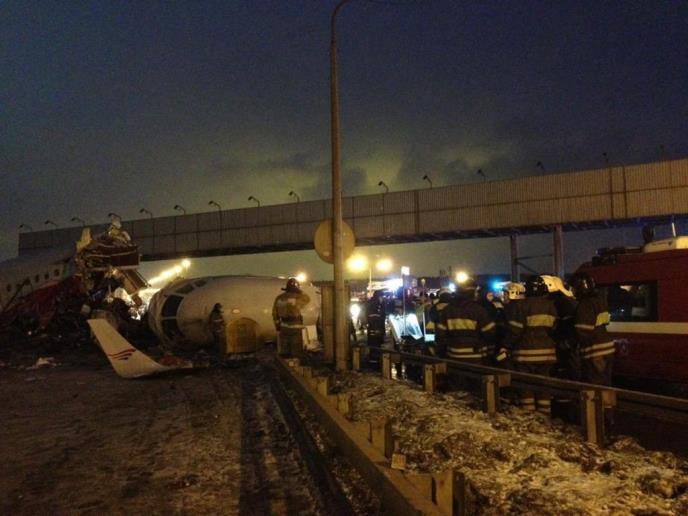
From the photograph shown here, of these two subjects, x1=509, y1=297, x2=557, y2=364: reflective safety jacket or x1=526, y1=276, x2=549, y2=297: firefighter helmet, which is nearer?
x1=509, y1=297, x2=557, y2=364: reflective safety jacket

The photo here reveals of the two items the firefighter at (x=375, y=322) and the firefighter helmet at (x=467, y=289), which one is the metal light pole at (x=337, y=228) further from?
the firefighter at (x=375, y=322)

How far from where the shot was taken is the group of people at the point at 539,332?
7461mm

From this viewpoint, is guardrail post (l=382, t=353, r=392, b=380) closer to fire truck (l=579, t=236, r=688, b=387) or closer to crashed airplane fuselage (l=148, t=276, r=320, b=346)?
fire truck (l=579, t=236, r=688, b=387)

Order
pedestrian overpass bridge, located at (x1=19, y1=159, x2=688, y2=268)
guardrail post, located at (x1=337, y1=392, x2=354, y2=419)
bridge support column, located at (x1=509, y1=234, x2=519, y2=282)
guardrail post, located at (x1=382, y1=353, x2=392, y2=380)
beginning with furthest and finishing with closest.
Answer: bridge support column, located at (x1=509, y1=234, x2=519, y2=282) → pedestrian overpass bridge, located at (x1=19, y1=159, x2=688, y2=268) → guardrail post, located at (x1=382, y1=353, x2=392, y2=380) → guardrail post, located at (x1=337, y1=392, x2=354, y2=419)

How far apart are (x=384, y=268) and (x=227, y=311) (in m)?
20.2

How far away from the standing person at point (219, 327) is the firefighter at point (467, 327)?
9.99m

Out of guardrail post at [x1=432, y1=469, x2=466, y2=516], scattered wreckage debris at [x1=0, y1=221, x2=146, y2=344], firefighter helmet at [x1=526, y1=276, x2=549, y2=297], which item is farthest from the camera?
scattered wreckage debris at [x1=0, y1=221, x2=146, y2=344]

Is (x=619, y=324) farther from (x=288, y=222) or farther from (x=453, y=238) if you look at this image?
(x=288, y=222)

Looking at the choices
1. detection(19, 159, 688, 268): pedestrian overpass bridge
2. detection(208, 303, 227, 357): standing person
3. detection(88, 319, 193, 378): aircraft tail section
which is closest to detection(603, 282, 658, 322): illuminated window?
detection(88, 319, 193, 378): aircraft tail section

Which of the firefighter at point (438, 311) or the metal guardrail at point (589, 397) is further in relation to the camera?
the firefighter at point (438, 311)

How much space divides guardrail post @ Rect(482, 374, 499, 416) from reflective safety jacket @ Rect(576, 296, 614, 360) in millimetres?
1177

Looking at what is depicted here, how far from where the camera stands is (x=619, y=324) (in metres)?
8.69

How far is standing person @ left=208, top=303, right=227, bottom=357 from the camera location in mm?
17781

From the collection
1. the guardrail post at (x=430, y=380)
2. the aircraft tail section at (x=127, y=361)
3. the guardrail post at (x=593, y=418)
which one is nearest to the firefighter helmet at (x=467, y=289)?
the guardrail post at (x=430, y=380)
